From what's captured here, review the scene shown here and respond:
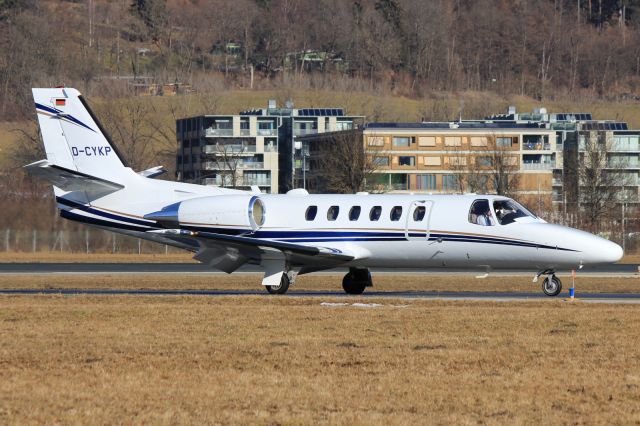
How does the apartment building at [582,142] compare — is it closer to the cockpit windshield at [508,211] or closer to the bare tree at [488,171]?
the bare tree at [488,171]

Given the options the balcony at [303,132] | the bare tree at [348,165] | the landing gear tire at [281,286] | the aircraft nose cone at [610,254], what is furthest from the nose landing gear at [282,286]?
the balcony at [303,132]

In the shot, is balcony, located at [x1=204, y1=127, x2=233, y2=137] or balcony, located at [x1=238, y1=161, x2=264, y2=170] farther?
balcony, located at [x1=238, y1=161, x2=264, y2=170]

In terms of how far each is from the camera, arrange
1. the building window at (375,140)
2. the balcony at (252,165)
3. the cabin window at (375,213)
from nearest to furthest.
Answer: the cabin window at (375,213) < the building window at (375,140) < the balcony at (252,165)

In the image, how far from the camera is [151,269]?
204ft

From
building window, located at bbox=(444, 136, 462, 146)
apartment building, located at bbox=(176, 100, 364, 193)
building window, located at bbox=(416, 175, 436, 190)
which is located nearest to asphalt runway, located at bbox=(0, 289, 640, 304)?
building window, located at bbox=(416, 175, 436, 190)

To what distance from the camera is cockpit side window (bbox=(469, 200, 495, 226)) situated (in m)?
38.2

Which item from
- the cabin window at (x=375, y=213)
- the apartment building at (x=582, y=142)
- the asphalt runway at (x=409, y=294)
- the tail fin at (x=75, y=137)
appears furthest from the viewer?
the apartment building at (x=582, y=142)

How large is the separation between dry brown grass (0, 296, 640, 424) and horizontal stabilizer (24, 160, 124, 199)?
8.83 meters

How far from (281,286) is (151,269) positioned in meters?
23.1

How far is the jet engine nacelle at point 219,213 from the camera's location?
40.8 metres

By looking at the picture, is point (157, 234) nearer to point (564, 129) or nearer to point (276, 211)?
point (276, 211)

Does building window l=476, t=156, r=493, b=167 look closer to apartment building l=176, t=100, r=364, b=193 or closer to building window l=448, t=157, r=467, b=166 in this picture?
building window l=448, t=157, r=467, b=166

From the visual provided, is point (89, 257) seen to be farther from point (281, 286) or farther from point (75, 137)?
point (281, 286)

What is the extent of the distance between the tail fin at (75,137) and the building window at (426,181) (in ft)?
340
